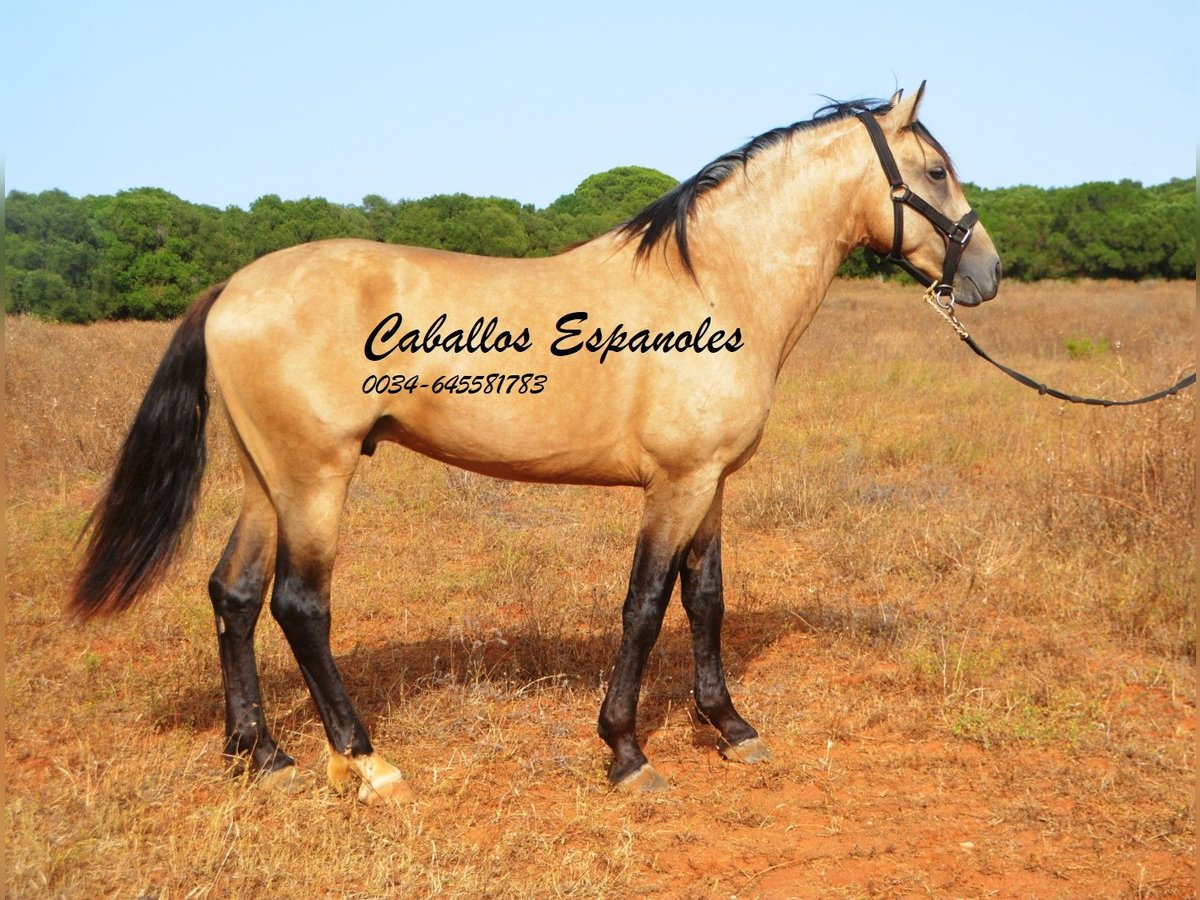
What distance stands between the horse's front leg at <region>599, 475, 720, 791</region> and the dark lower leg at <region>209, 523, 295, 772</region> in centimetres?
136

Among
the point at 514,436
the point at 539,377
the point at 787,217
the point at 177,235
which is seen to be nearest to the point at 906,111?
the point at 787,217

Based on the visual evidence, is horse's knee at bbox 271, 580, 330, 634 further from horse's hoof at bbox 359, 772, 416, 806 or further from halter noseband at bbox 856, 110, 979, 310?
halter noseband at bbox 856, 110, 979, 310

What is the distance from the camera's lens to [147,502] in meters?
4.17

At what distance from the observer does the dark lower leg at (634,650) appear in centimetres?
403

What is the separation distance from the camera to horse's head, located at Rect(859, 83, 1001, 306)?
4.19 metres

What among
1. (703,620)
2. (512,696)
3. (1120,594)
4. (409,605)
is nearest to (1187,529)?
(1120,594)

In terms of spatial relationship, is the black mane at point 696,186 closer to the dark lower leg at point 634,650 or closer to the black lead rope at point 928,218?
the black lead rope at point 928,218

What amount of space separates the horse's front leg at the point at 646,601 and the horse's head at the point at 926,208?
1384 millimetres

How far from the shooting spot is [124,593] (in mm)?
4125

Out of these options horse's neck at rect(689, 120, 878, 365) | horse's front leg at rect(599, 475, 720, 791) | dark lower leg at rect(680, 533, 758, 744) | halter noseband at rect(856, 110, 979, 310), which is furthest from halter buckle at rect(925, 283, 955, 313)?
dark lower leg at rect(680, 533, 758, 744)

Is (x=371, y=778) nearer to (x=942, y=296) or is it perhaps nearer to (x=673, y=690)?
(x=673, y=690)

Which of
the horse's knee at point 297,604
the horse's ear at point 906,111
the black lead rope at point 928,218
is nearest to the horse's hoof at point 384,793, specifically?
the horse's knee at point 297,604

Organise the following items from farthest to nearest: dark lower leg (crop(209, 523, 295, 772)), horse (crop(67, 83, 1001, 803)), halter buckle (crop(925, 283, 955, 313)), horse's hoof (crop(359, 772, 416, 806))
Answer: halter buckle (crop(925, 283, 955, 313)) → dark lower leg (crop(209, 523, 295, 772)) → horse's hoof (crop(359, 772, 416, 806)) → horse (crop(67, 83, 1001, 803))

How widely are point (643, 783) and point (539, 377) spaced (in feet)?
5.65
